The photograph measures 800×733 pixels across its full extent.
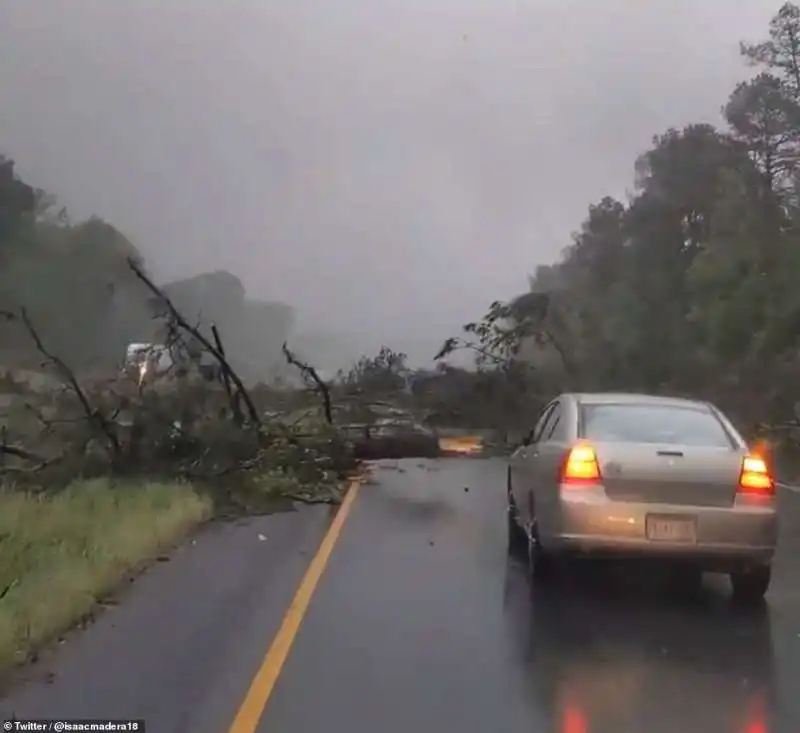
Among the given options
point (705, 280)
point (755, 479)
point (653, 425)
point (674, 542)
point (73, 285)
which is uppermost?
point (653, 425)

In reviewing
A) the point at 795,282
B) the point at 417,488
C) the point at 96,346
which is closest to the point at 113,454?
the point at 417,488

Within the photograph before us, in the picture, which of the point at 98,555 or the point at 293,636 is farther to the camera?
the point at 98,555

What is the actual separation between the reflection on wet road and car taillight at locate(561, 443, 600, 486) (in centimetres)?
94

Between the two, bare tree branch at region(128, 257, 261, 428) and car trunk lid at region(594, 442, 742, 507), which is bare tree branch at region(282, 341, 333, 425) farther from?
car trunk lid at region(594, 442, 742, 507)

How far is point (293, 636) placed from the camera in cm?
833

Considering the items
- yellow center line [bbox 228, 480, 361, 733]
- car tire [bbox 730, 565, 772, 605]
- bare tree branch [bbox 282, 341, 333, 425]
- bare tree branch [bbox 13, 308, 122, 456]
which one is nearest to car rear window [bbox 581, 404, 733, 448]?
car tire [bbox 730, 565, 772, 605]

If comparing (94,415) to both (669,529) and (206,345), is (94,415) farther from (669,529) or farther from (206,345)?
(669,529)

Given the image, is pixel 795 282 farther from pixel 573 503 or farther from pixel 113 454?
pixel 573 503

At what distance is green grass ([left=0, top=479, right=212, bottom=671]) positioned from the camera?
8266 mm

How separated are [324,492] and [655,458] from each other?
338 inches

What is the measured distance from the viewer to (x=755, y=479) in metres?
9.52

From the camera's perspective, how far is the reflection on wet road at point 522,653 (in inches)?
258

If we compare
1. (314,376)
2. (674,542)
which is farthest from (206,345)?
(674,542)

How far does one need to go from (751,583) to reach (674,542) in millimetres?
945
